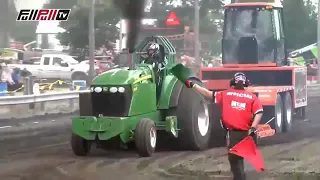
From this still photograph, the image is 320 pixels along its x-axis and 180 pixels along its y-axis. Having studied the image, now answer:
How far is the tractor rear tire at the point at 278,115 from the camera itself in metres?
15.1

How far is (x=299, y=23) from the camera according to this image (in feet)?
147

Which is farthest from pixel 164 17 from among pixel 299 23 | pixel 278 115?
pixel 278 115

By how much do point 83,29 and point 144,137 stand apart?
23430 mm

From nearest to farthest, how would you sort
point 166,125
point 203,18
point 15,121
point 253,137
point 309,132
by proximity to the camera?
point 253,137 → point 166,125 → point 309,132 → point 15,121 → point 203,18

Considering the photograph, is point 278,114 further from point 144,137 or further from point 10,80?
point 10,80

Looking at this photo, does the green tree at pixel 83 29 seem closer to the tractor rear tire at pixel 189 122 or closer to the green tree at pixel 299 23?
the green tree at pixel 299 23

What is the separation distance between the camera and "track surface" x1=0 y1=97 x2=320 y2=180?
10.0 meters

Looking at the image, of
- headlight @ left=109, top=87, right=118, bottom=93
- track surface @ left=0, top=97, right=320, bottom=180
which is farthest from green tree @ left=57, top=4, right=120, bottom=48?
headlight @ left=109, top=87, right=118, bottom=93

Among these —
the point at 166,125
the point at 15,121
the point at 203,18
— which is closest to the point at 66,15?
the point at 203,18

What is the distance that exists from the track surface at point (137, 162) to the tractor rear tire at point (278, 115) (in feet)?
1.14

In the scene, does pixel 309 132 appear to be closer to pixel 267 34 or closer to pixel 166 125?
pixel 267 34

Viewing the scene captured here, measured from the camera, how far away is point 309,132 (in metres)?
15.6

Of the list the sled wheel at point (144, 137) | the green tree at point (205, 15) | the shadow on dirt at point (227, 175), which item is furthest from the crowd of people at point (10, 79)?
the shadow on dirt at point (227, 175)

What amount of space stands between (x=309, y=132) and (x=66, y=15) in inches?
867
